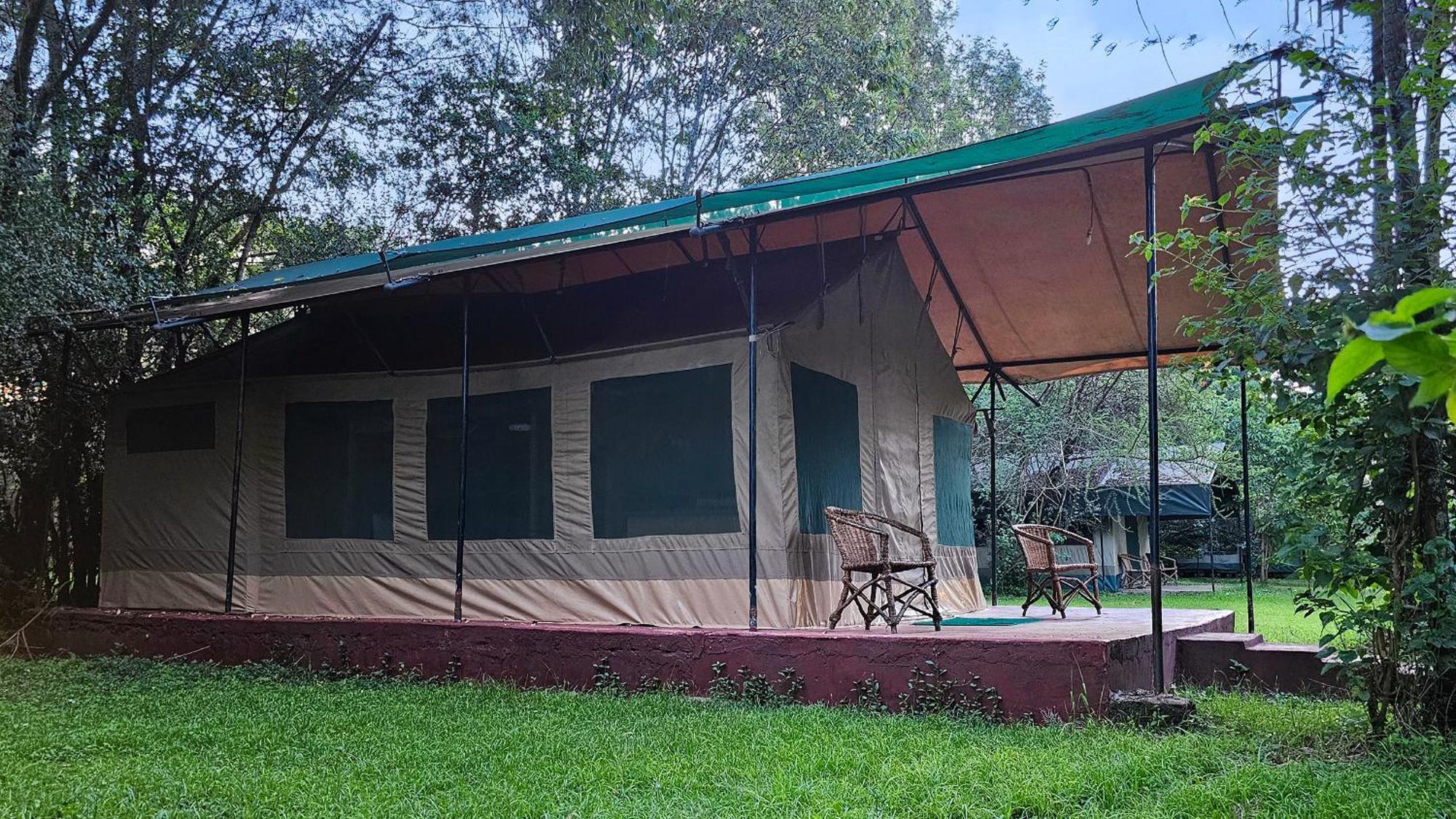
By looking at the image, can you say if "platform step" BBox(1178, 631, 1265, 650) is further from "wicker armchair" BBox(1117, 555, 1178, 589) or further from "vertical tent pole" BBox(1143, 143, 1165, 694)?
"wicker armchair" BBox(1117, 555, 1178, 589)

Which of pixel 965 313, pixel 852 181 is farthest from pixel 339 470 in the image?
pixel 965 313

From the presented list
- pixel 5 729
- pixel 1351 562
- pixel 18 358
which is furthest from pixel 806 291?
pixel 18 358

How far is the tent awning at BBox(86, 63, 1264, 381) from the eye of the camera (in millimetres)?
4523

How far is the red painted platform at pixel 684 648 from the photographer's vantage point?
14.4 feet

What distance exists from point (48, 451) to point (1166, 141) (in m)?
8.37

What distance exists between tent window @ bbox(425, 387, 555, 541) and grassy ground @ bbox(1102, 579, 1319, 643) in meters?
Result: 4.78

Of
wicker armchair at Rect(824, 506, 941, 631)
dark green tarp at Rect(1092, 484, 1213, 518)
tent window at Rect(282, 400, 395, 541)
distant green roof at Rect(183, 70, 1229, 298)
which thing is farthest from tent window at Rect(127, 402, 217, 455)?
dark green tarp at Rect(1092, 484, 1213, 518)

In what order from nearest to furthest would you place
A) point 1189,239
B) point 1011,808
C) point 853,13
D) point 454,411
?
point 1011,808 → point 1189,239 → point 454,411 → point 853,13

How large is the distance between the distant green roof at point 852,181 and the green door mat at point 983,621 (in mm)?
2753

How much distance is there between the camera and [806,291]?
21.8 feet

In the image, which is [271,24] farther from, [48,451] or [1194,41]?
[1194,41]

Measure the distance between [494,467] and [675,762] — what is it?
381 cm

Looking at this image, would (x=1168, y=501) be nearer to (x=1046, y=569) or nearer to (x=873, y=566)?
(x=1046, y=569)

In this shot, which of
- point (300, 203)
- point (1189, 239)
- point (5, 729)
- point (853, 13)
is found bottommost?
point (5, 729)
